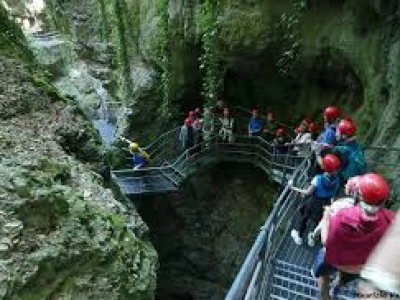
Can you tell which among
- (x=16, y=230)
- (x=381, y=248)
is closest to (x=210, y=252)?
(x=16, y=230)

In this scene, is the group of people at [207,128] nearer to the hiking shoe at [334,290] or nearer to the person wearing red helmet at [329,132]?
the person wearing red helmet at [329,132]

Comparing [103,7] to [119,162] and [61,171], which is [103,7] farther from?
[61,171]

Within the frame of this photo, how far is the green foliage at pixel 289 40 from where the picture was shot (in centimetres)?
1423

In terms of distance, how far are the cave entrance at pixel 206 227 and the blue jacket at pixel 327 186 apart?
9.69 m

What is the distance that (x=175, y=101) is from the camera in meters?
17.8

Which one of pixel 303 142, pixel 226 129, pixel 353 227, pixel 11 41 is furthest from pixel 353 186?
pixel 226 129

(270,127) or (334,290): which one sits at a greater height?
(334,290)

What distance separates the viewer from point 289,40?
14703 millimetres

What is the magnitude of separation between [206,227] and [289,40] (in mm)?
7000

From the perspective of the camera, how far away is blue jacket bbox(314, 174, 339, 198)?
631 centimetres

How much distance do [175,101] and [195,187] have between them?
311cm

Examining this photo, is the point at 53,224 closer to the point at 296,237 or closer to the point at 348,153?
the point at 296,237

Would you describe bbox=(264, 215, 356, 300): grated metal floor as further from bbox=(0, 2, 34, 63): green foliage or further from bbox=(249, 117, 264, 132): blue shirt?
bbox=(249, 117, 264, 132): blue shirt

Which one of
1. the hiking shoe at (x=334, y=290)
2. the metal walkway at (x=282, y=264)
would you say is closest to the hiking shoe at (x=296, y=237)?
the metal walkway at (x=282, y=264)
